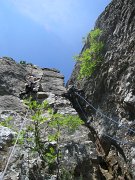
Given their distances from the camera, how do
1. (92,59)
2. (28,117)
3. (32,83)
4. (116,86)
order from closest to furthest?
(116,86) → (28,117) → (92,59) → (32,83)

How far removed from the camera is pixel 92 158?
8.75 metres

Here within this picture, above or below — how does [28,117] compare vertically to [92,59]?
below

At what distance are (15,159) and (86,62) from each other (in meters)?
6.14

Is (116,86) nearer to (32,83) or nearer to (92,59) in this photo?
(92,59)

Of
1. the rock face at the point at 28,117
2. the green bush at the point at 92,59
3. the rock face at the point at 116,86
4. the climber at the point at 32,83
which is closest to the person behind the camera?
the rock face at the point at 28,117

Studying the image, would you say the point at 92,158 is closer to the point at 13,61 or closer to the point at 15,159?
the point at 15,159

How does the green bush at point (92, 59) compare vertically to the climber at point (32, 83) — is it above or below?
above

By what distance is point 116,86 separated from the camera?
1060cm

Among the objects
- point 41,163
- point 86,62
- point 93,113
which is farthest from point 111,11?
point 41,163

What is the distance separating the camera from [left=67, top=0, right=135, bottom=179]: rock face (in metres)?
9.02

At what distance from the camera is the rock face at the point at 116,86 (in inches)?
355

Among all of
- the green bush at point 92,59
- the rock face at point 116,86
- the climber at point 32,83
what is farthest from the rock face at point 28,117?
the green bush at point 92,59

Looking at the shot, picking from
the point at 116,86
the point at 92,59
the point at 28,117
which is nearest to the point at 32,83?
the point at 92,59

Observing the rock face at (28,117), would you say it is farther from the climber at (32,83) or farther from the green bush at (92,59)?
the green bush at (92,59)
